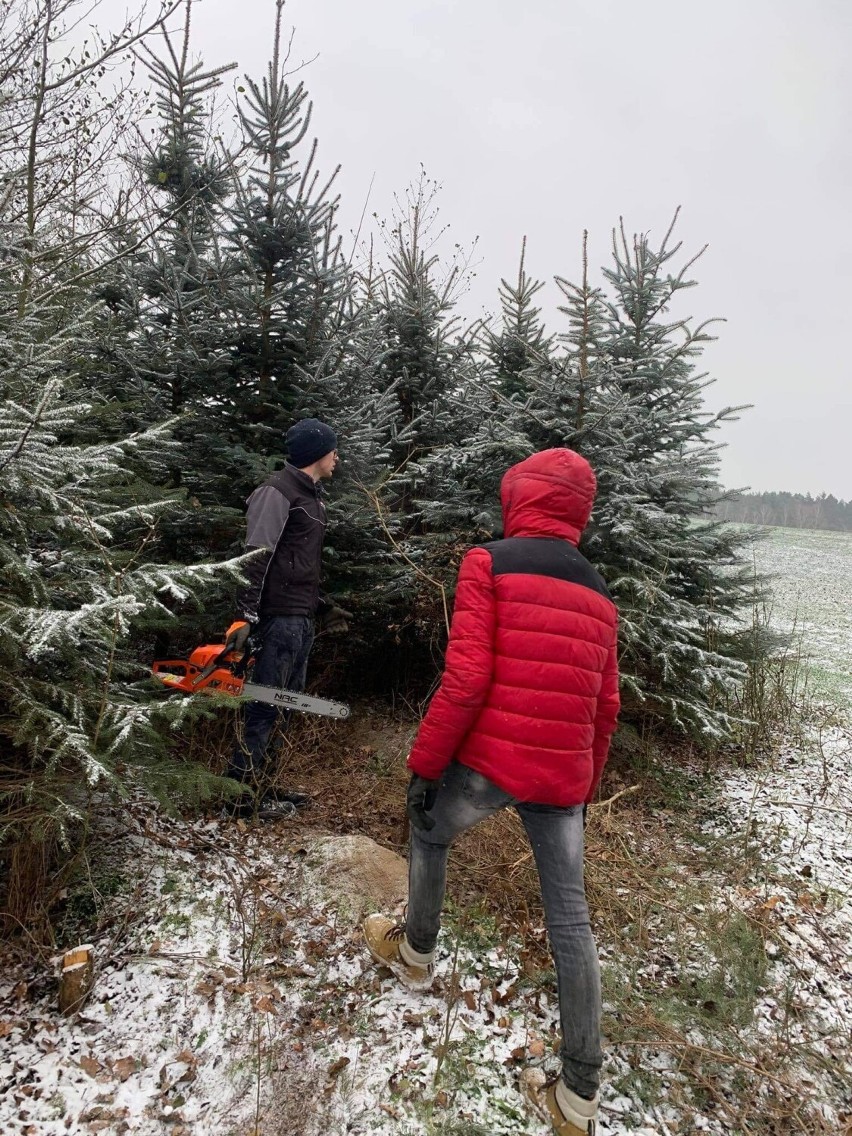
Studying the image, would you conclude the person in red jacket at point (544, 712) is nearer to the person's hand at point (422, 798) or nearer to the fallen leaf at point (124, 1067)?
the person's hand at point (422, 798)

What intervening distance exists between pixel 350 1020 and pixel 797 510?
273 ft

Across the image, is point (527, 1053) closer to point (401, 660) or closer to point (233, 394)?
point (401, 660)

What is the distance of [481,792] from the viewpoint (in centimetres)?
233

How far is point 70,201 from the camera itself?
5918mm

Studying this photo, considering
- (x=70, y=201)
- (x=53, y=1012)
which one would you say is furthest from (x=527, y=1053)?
(x=70, y=201)

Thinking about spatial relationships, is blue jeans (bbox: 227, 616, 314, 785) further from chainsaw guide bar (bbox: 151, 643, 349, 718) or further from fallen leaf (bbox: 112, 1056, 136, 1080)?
fallen leaf (bbox: 112, 1056, 136, 1080)

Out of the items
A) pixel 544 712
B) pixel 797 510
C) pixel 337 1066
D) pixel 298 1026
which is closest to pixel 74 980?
pixel 298 1026

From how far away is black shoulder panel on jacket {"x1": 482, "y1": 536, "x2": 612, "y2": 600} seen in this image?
7.44ft

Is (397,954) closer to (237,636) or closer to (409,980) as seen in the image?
(409,980)

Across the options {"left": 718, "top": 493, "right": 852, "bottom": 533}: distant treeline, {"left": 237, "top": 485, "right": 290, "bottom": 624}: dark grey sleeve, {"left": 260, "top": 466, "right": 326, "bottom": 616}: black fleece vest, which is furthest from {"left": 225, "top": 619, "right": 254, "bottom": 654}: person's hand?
{"left": 718, "top": 493, "right": 852, "bottom": 533}: distant treeline

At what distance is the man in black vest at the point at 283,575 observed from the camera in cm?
389

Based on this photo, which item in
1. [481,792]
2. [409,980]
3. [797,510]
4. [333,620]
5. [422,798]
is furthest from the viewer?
[797,510]

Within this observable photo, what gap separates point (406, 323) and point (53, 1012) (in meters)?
6.53

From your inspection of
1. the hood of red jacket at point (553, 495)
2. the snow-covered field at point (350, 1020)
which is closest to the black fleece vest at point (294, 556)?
the snow-covered field at point (350, 1020)
